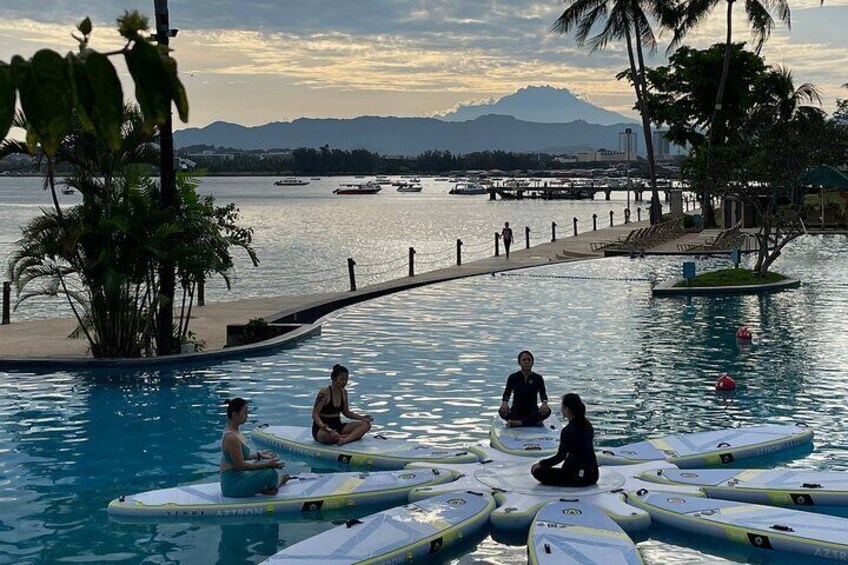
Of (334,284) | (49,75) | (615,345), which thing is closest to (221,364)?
(615,345)

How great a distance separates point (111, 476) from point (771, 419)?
9364mm

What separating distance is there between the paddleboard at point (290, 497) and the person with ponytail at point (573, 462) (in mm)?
1124

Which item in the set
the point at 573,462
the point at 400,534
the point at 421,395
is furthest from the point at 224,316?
the point at 400,534

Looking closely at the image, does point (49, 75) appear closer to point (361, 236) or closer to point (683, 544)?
point (683, 544)

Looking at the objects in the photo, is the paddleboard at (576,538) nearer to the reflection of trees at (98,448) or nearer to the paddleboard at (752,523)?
the paddleboard at (752,523)

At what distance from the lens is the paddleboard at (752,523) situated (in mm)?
9297

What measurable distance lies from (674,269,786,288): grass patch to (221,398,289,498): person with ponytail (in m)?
21.2

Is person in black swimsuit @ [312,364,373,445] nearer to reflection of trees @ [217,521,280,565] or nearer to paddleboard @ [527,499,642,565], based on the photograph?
reflection of trees @ [217,521,280,565]

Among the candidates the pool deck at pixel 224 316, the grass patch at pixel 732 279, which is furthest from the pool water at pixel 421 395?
the grass patch at pixel 732 279

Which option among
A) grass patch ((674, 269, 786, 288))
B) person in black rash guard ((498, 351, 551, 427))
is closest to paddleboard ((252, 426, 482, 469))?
person in black rash guard ((498, 351, 551, 427))

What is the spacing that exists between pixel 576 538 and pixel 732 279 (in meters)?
22.7

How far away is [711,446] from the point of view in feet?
41.3

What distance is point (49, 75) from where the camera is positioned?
290cm

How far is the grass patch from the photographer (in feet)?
98.7
